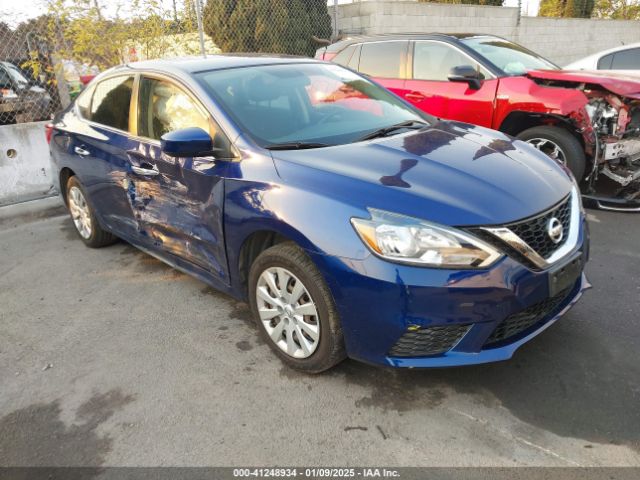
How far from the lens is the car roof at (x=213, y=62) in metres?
3.38

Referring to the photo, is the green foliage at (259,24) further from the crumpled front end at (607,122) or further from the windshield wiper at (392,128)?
the windshield wiper at (392,128)

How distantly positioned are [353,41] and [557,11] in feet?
54.3

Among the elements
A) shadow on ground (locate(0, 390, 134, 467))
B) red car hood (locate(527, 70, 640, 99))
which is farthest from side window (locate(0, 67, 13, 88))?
red car hood (locate(527, 70, 640, 99))

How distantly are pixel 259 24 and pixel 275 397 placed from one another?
9.93 meters

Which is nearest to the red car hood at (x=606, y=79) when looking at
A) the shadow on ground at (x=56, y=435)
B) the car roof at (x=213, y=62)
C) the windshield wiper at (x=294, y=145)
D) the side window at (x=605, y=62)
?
the side window at (x=605, y=62)

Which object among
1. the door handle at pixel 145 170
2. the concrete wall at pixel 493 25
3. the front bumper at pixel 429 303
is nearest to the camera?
the front bumper at pixel 429 303

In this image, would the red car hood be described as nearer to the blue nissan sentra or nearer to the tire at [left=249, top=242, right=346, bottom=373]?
the blue nissan sentra

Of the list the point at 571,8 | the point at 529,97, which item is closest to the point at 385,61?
the point at 529,97

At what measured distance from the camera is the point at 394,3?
36.8 ft

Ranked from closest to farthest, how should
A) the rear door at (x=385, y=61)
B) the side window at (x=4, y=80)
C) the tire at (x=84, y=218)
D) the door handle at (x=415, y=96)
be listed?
the tire at (x=84, y=218) → the door handle at (x=415, y=96) → the rear door at (x=385, y=61) → the side window at (x=4, y=80)

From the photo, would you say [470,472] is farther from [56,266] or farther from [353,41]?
[353,41]

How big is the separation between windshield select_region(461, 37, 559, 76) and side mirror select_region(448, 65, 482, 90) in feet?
1.38

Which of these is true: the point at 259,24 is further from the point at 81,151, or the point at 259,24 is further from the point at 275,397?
the point at 275,397

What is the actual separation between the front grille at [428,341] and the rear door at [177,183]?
121cm
